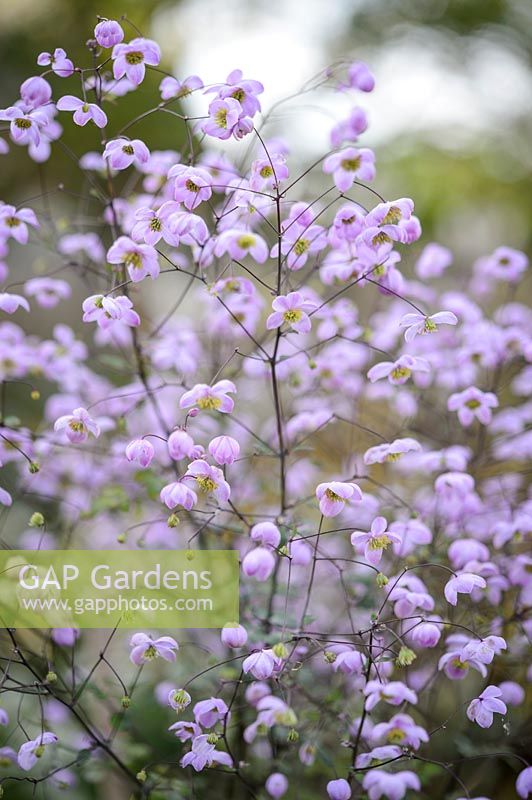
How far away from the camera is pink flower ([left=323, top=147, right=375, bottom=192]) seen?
107 cm

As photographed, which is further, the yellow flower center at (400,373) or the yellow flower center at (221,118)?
the yellow flower center at (400,373)

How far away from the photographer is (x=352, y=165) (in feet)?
3.57

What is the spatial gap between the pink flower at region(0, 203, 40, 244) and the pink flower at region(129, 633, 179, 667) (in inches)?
28.4

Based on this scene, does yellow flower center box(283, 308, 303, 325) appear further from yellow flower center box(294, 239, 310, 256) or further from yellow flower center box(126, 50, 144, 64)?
yellow flower center box(126, 50, 144, 64)

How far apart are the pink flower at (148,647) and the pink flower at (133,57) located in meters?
0.82

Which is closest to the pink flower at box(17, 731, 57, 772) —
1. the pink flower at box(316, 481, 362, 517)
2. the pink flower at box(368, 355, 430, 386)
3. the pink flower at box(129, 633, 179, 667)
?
the pink flower at box(129, 633, 179, 667)

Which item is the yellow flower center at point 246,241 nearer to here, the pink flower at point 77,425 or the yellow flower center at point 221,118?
the yellow flower center at point 221,118

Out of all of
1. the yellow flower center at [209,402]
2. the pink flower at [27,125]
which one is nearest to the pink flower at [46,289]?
the pink flower at [27,125]

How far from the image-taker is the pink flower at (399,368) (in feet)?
3.68

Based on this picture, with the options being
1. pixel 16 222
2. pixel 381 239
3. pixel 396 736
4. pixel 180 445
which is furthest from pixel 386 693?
pixel 16 222

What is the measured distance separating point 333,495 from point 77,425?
41cm

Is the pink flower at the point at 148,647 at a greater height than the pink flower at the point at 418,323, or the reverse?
the pink flower at the point at 418,323

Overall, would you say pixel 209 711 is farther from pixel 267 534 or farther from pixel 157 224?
pixel 157 224

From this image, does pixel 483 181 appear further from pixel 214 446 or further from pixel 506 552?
pixel 214 446
